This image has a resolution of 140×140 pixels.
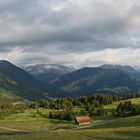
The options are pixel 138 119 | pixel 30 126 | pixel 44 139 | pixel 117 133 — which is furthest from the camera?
pixel 30 126

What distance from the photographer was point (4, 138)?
109688 millimetres

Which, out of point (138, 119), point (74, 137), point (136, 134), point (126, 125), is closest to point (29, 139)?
point (74, 137)

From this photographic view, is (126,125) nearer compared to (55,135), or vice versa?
(55,135)

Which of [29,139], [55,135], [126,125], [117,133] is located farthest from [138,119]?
[29,139]

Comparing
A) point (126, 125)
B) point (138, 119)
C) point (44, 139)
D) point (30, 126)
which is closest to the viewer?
point (44, 139)

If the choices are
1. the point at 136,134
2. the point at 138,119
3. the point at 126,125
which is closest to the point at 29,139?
the point at 136,134

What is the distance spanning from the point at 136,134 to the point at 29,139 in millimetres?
30869

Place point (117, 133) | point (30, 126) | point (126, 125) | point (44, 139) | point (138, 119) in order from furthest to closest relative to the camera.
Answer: point (30, 126) < point (138, 119) < point (126, 125) < point (117, 133) < point (44, 139)

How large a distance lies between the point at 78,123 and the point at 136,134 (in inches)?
3415

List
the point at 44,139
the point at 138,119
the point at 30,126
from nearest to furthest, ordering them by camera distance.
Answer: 1. the point at 44,139
2. the point at 138,119
3. the point at 30,126

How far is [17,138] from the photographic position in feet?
356

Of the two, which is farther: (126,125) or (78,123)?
(78,123)

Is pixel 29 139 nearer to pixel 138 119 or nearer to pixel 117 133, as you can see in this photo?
pixel 117 133

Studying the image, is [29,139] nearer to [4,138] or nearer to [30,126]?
[4,138]
